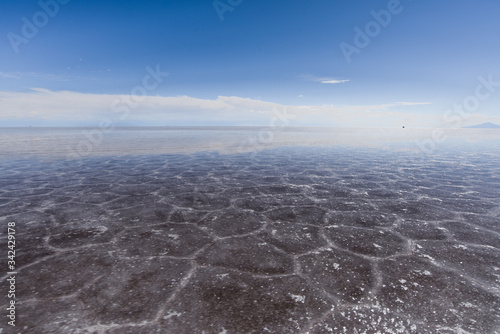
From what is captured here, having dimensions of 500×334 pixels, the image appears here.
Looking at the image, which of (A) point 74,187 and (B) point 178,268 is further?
(A) point 74,187

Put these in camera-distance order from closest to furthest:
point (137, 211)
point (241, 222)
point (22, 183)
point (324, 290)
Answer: point (324, 290) < point (241, 222) < point (137, 211) < point (22, 183)

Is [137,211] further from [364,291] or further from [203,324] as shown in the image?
[364,291]

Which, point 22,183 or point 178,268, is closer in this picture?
point 178,268

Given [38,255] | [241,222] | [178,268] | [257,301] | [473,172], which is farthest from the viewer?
[473,172]

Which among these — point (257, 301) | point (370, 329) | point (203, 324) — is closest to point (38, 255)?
point (203, 324)

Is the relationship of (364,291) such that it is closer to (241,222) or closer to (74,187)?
(241,222)

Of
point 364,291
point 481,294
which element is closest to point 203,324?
point 364,291
